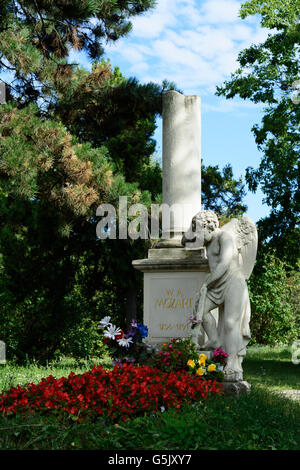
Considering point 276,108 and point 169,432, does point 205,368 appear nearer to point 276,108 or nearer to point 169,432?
point 169,432

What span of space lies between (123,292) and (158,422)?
11861 millimetres

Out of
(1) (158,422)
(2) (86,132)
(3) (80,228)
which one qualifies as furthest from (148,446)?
(2) (86,132)

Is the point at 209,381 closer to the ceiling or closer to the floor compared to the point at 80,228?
closer to the floor

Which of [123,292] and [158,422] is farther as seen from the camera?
[123,292]

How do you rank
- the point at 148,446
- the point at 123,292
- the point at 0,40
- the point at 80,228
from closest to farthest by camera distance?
the point at 148,446 < the point at 0,40 < the point at 80,228 < the point at 123,292

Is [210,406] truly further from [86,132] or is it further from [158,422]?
[86,132]

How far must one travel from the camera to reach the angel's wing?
7.86m

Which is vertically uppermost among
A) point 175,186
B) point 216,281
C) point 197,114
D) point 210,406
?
point 197,114

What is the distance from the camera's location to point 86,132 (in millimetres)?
16109

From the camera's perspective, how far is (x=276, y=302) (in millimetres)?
22984

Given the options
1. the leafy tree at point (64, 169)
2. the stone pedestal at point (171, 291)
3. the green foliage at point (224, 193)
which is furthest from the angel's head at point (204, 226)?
the green foliage at point (224, 193)

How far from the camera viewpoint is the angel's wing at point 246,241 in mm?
7855

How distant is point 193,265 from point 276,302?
15320mm

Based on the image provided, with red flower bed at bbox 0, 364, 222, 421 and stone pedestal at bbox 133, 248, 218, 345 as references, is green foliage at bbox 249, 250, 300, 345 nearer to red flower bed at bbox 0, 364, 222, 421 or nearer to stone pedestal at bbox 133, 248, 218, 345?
stone pedestal at bbox 133, 248, 218, 345
